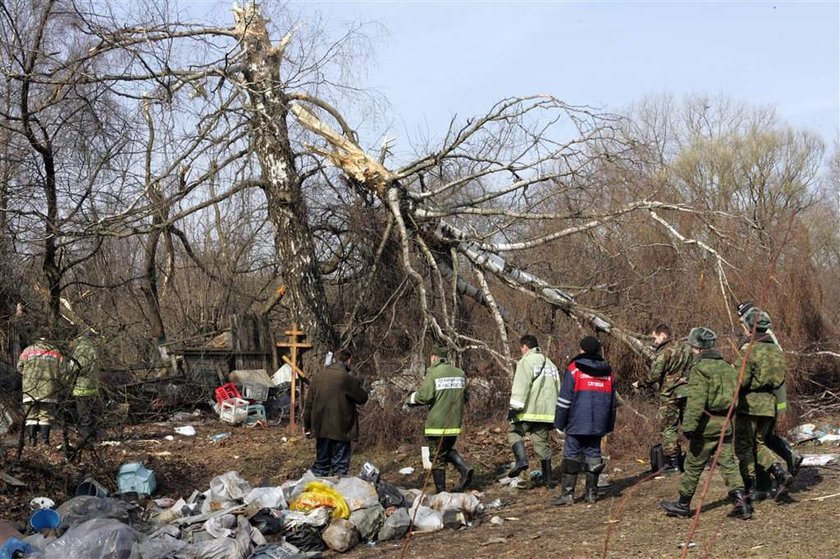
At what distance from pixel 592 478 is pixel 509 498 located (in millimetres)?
1199

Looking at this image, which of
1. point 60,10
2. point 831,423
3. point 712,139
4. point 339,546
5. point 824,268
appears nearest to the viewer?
point 339,546

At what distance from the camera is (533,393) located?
973 cm

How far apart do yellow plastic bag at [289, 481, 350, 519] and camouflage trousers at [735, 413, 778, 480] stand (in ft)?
11.4

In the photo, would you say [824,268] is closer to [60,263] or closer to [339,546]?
[339,546]

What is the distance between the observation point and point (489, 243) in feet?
45.5

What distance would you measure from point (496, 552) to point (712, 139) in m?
26.1

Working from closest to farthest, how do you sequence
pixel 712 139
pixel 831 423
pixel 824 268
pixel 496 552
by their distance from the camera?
pixel 496 552
pixel 831 423
pixel 824 268
pixel 712 139

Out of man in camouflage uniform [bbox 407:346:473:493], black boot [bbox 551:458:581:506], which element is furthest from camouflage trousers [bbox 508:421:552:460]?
black boot [bbox 551:458:581:506]

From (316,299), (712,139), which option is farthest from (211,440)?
(712,139)

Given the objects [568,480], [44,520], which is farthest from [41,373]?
[568,480]

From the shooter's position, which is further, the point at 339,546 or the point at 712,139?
the point at 712,139

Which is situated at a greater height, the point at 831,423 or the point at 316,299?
the point at 316,299

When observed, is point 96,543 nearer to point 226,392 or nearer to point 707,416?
point 707,416

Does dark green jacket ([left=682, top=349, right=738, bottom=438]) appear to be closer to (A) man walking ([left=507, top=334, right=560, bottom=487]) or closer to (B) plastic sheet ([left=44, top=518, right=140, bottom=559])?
(A) man walking ([left=507, top=334, right=560, bottom=487])
